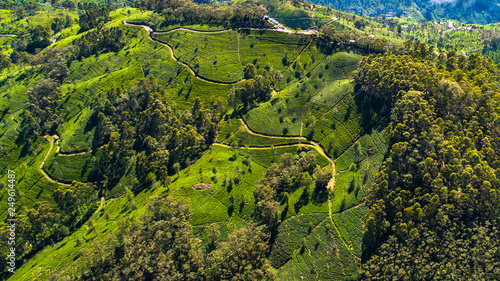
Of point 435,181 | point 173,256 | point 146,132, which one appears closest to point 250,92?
point 146,132

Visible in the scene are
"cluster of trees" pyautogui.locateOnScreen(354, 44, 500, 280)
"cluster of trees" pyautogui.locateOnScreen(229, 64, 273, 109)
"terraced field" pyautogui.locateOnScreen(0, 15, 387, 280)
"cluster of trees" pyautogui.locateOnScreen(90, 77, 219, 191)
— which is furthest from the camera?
"cluster of trees" pyautogui.locateOnScreen(229, 64, 273, 109)

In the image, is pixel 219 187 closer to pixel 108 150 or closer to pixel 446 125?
pixel 108 150

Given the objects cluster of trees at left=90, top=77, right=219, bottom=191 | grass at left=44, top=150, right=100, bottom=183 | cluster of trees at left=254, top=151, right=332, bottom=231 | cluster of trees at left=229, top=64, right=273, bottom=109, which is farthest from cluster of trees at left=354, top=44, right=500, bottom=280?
grass at left=44, top=150, right=100, bottom=183

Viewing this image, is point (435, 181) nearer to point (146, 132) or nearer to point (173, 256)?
point (173, 256)

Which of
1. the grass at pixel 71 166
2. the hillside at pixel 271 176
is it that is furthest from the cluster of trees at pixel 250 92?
the grass at pixel 71 166

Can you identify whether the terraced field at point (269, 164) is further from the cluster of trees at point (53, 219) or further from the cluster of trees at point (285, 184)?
the cluster of trees at point (53, 219)

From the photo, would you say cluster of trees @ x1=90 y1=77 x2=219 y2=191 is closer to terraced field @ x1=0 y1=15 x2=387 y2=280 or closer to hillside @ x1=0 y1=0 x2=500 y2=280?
hillside @ x1=0 y1=0 x2=500 y2=280

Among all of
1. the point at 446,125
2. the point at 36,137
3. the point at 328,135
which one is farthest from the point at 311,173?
the point at 36,137
